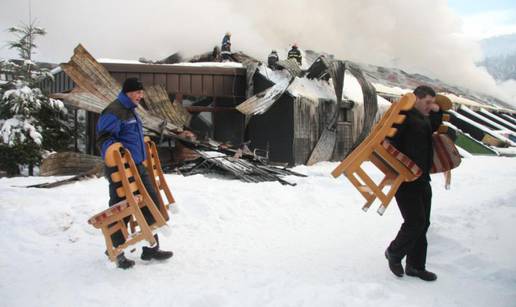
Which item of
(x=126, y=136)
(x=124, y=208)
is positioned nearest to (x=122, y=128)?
(x=126, y=136)

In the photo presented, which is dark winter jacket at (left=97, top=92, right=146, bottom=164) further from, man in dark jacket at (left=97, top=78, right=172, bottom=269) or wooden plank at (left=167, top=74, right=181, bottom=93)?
wooden plank at (left=167, top=74, right=181, bottom=93)

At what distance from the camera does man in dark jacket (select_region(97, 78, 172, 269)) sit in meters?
3.91

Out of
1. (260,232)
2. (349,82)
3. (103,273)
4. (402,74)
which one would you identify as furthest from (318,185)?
(402,74)

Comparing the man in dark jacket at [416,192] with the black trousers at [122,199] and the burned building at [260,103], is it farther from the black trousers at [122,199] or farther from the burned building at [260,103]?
the burned building at [260,103]

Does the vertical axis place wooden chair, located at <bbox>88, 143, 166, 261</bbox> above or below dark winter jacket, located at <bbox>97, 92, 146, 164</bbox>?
below

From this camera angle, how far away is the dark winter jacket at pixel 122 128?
391 centimetres

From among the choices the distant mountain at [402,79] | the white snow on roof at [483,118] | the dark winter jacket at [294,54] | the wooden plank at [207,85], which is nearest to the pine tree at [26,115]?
the wooden plank at [207,85]

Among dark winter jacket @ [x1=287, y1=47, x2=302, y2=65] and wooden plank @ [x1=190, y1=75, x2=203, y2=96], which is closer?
wooden plank @ [x1=190, y1=75, x2=203, y2=96]

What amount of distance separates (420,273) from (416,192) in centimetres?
70

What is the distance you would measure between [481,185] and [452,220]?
14.3ft

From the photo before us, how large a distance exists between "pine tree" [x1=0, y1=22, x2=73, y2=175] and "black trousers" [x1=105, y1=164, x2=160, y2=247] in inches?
311

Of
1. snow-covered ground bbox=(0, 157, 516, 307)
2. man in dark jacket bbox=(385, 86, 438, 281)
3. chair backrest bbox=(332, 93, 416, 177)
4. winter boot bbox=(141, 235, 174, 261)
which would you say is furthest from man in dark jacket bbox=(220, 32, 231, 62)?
chair backrest bbox=(332, 93, 416, 177)

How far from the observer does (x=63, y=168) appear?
8.91m

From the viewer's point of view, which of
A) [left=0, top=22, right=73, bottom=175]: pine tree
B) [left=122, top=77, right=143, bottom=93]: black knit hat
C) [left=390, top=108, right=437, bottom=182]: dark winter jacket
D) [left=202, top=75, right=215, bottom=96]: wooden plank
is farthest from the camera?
[left=202, top=75, right=215, bottom=96]: wooden plank
